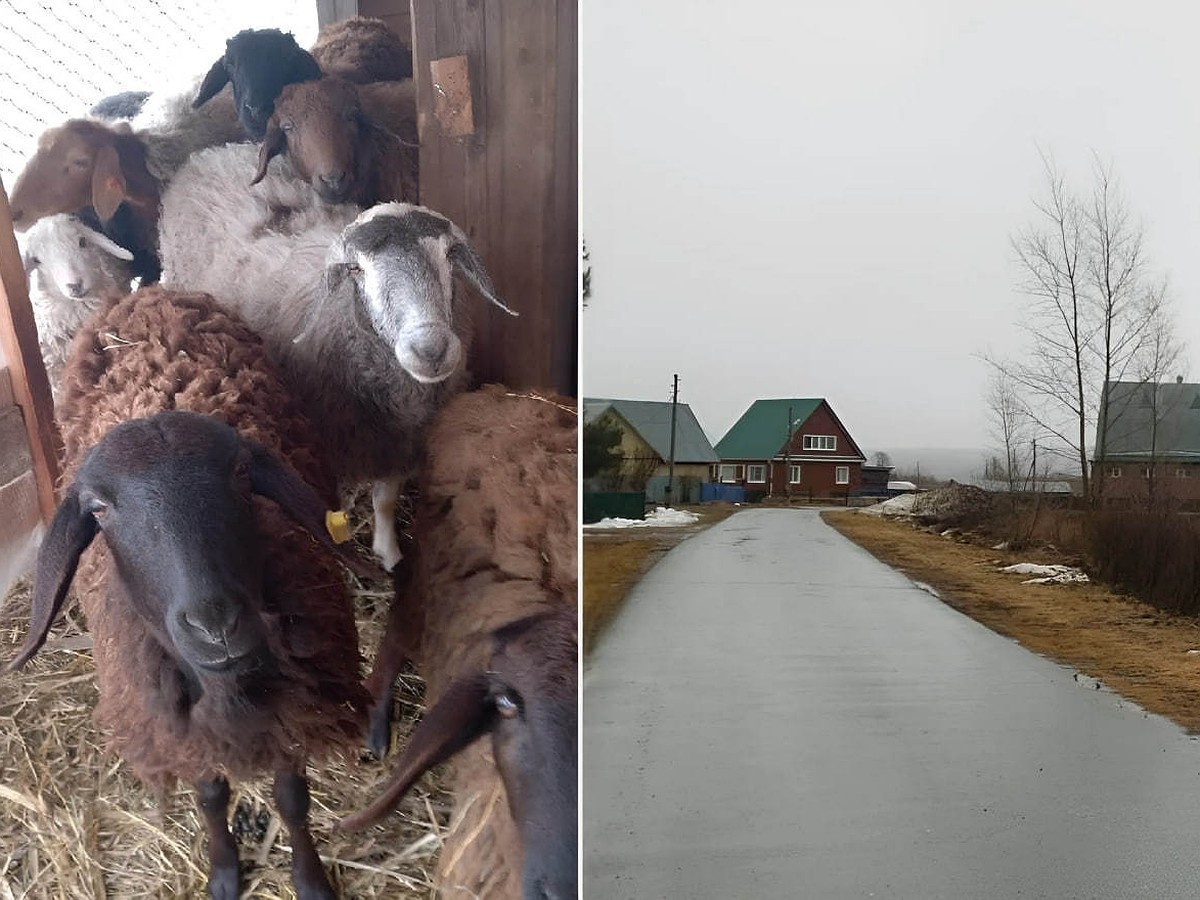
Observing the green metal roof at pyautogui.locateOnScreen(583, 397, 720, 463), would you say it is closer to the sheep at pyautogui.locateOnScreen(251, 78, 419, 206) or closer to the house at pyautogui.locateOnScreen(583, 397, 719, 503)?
the house at pyautogui.locateOnScreen(583, 397, 719, 503)

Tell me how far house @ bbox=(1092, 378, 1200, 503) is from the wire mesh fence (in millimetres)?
1247

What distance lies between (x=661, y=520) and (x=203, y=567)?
598 millimetres

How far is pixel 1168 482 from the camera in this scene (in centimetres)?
124

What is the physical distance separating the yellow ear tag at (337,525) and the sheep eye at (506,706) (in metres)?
0.28

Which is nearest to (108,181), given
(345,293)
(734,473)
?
(345,293)

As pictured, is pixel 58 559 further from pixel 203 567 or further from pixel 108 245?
pixel 108 245

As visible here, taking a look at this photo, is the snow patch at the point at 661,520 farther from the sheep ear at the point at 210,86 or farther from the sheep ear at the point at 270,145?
the sheep ear at the point at 210,86

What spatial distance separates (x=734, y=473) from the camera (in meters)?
1.23

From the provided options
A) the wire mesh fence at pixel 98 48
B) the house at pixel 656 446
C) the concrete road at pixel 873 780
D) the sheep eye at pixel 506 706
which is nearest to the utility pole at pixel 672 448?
the house at pixel 656 446

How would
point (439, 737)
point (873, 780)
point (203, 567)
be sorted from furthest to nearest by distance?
1. point (873, 780)
2. point (439, 737)
3. point (203, 567)

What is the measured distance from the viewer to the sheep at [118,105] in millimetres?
1110

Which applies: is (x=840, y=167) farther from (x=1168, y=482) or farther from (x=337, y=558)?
(x=337, y=558)

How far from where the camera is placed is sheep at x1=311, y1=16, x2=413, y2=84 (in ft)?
3.59

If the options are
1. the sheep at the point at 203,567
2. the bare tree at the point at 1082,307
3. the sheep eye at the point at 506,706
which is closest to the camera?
the sheep at the point at 203,567
